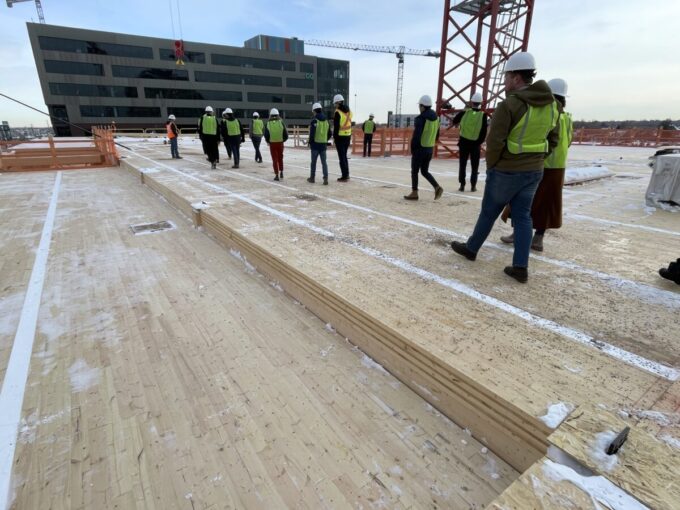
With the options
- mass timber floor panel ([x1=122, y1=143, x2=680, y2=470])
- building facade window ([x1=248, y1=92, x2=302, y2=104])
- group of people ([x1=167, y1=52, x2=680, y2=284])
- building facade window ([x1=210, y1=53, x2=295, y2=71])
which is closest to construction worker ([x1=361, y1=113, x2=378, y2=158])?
mass timber floor panel ([x1=122, y1=143, x2=680, y2=470])

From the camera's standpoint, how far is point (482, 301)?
259cm

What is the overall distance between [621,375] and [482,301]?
91 centimetres

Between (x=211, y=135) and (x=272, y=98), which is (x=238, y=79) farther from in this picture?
(x=211, y=135)

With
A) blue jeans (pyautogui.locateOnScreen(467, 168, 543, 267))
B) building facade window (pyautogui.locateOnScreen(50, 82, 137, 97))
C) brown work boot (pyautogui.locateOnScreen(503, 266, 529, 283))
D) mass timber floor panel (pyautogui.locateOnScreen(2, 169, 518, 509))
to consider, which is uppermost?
building facade window (pyautogui.locateOnScreen(50, 82, 137, 97))

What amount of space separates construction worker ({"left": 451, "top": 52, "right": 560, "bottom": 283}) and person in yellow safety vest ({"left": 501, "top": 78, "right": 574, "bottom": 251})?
0.45m

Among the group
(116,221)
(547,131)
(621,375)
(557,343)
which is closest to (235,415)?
(557,343)

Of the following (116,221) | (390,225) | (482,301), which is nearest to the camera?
(482,301)

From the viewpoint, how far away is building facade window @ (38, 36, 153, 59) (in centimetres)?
4372

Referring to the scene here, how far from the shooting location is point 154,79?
49781 mm

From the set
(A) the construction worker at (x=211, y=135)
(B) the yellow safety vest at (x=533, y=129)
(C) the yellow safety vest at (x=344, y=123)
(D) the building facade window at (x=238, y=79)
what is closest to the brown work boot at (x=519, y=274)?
(B) the yellow safety vest at (x=533, y=129)

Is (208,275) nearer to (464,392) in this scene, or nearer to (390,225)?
(390,225)

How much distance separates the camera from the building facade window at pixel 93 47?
4372 cm

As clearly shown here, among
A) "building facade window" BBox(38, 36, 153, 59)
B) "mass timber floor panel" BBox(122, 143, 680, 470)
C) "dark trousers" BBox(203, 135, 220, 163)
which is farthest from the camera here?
"building facade window" BBox(38, 36, 153, 59)

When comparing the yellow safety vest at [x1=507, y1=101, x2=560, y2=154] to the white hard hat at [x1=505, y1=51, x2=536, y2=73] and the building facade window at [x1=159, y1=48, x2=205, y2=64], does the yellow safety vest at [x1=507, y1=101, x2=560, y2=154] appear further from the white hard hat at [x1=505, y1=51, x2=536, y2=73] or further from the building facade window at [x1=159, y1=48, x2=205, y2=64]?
the building facade window at [x1=159, y1=48, x2=205, y2=64]
